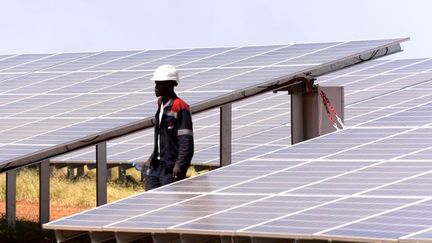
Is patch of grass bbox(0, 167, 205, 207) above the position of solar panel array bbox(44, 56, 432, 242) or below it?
above

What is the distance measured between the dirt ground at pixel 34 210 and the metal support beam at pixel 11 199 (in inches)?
92.3

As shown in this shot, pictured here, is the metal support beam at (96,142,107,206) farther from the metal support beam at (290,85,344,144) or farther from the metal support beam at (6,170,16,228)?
the metal support beam at (6,170,16,228)

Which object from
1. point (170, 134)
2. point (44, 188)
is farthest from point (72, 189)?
point (170, 134)

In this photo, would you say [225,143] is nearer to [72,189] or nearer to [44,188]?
[44,188]

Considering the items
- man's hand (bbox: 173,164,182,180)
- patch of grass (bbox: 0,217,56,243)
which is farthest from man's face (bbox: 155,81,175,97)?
patch of grass (bbox: 0,217,56,243)

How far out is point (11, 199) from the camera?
23.5 m

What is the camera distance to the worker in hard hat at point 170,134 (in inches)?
592

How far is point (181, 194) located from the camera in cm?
1409

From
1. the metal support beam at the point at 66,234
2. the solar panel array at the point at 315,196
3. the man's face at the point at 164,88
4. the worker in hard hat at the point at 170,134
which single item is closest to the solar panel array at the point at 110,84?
the worker in hard hat at the point at 170,134

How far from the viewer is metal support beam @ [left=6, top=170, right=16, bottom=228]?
904 inches

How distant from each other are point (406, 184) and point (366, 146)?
1.98 m

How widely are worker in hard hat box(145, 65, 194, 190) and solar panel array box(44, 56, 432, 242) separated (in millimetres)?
321

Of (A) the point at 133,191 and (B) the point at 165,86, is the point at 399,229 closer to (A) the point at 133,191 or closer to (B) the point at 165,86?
(B) the point at 165,86

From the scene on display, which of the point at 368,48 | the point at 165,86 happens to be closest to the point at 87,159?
the point at 368,48
